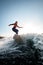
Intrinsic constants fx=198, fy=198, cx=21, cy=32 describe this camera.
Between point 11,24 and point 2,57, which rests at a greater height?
point 11,24

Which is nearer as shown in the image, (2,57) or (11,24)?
(2,57)

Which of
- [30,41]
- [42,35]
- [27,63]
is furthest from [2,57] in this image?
[42,35]

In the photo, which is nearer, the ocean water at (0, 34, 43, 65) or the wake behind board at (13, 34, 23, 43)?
the ocean water at (0, 34, 43, 65)

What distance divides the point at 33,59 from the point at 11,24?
715 centimetres

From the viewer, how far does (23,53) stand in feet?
76.7

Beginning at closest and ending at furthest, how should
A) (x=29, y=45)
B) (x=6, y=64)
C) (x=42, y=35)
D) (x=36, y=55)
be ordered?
(x=6, y=64) → (x=36, y=55) → (x=29, y=45) → (x=42, y=35)

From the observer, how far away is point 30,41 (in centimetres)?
2670

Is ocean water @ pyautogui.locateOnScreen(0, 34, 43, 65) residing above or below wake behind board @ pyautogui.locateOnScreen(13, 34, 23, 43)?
below

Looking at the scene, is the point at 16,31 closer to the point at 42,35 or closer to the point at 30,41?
the point at 30,41

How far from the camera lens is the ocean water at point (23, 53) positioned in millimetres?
22297

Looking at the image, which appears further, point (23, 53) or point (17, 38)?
point (17, 38)

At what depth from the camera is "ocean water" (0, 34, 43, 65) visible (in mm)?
22297

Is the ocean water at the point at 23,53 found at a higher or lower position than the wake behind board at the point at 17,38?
lower

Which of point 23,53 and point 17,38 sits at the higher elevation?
point 17,38
